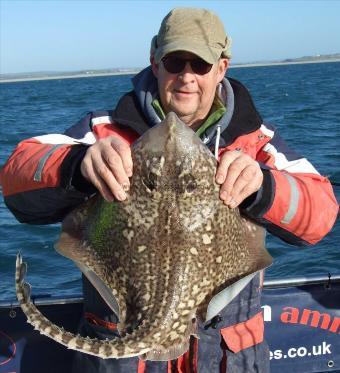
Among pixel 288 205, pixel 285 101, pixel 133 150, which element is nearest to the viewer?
pixel 133 150

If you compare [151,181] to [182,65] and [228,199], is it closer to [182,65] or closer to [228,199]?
[228,199]

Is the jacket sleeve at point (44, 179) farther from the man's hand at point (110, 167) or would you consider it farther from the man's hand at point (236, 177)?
the man's hand at point (236, 177)

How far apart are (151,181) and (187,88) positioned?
749 mm

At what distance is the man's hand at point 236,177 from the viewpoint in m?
2.88

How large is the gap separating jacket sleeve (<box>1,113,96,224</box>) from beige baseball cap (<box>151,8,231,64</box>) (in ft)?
2.48

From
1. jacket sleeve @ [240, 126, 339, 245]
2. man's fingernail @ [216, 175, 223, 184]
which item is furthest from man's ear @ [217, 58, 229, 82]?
man's fingernail @ [216, 175, 223, 184]

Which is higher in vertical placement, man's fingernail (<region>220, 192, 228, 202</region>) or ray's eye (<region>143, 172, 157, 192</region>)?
ray's eye (<region>143, 172, 157, 192</region>)

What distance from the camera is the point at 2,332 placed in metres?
4.57

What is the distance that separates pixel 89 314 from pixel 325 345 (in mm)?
2539

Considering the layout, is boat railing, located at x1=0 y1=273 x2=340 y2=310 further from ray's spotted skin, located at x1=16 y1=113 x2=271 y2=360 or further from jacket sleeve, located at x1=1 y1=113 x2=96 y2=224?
ray's spotted skin, located at x1=16 y1=113 x2=271 y2=360

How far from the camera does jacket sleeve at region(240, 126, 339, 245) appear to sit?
3074 millimetres

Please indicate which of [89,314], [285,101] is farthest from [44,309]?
[285,101]

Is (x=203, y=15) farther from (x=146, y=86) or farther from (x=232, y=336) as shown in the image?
(x=232, y=336)

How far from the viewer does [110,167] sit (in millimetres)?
2809
